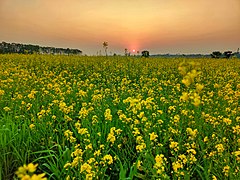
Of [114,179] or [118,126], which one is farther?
[118,126]

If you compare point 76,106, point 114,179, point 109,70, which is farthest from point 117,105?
point 109,70

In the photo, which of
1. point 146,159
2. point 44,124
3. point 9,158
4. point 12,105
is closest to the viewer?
point 146,159

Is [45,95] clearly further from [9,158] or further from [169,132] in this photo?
[169,132]

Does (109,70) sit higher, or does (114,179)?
(109,70)

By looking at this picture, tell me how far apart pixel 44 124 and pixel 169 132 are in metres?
1.51

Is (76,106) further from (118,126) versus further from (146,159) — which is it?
(146,159)

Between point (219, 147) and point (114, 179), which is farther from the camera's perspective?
point (114, 179)

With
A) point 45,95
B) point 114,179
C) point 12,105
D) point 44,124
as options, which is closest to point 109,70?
point 45,95

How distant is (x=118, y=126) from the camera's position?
370 cm

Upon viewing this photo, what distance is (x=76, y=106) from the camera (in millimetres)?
4707

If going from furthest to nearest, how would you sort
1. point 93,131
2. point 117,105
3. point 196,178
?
point 117,105
point 93,131
point 196,178

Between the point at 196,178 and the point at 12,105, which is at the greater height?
the point at 12,105

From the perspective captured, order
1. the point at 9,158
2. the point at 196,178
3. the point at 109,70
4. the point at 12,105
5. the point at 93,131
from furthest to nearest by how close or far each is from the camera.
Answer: the point at 109,70, the point at 12,105, the point at 93,131, the point at 9,158, the point at 196,178

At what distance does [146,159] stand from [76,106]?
91.9 inches
